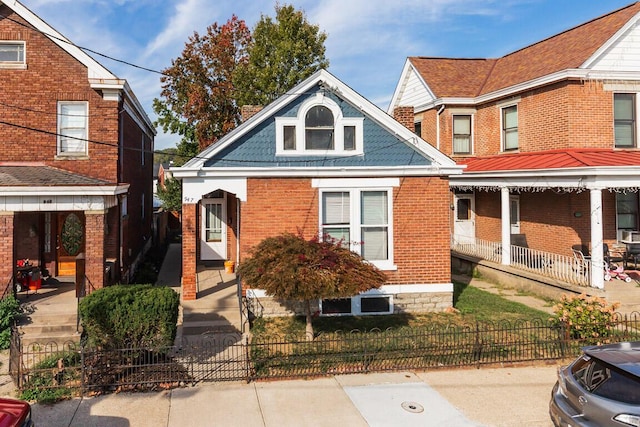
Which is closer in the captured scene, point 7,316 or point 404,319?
point 7,316

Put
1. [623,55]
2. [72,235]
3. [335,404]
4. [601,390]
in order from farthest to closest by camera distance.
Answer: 1. [623,55]
2. [72,235]
3. [335,404]
4. [601,390]

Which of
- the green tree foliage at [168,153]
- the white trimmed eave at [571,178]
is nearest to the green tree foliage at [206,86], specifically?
the green tree foliage at [168,153]

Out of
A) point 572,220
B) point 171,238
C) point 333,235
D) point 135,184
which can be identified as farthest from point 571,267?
point 171,238

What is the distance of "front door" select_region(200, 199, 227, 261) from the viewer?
61.0 ft

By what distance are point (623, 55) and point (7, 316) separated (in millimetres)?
20244

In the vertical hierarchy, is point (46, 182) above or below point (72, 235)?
above

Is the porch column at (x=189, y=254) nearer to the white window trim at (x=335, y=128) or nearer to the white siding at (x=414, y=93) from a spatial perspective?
the white window trim at (x=335, y=128)

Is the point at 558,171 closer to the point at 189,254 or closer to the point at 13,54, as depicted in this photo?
the point at 189,254

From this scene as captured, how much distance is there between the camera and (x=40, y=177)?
39.5 feet

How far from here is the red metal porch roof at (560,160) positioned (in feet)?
44.8

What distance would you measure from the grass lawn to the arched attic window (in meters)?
4.75

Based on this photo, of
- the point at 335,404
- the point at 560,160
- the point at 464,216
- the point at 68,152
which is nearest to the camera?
the point at 335,404

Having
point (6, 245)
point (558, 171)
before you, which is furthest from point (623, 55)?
point (6, 245)

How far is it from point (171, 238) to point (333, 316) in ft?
68.1
